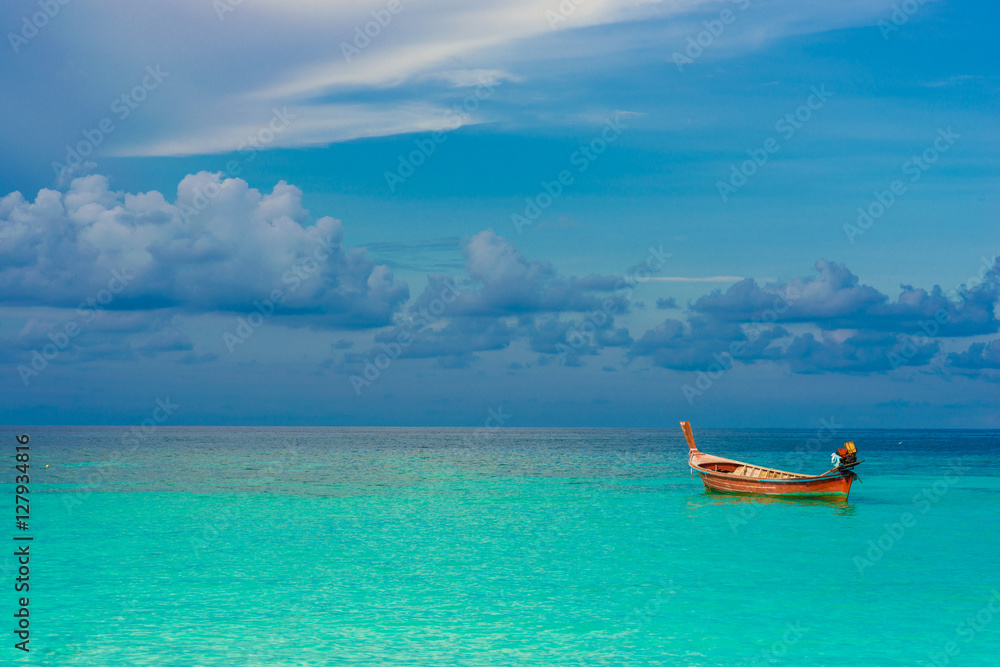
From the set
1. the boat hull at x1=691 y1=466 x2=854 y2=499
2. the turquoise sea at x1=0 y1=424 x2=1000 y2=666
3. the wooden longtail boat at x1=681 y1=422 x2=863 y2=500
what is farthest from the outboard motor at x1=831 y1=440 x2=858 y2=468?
the turquoise sea at x1=0 y1=424 x2=1000 y2=666

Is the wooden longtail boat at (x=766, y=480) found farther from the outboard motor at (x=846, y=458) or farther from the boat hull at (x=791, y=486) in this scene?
the outboard motor at (x=846, y=458)

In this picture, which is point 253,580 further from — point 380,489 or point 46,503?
point 380,489

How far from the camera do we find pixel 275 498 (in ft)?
161

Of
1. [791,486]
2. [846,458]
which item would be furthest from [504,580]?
[846,458]

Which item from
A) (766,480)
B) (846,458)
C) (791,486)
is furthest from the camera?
(766,480)

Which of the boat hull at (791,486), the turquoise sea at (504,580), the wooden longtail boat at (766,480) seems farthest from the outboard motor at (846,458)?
the turquoise sea at (504,580)

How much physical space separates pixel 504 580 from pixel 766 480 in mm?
26409

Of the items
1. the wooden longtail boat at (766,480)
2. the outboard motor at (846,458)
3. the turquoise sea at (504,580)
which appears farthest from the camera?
the wooden longtail boat at (766,480)

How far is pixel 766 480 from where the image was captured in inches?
1850

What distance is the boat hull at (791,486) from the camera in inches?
1768

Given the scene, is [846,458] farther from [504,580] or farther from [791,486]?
[504,580]

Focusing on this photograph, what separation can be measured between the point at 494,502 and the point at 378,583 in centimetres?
2334

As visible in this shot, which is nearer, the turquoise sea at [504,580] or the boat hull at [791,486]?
the turquoise sea at [504,580]

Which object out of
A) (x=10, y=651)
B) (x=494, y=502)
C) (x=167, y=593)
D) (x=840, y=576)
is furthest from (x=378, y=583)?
(x=494, y=502)
